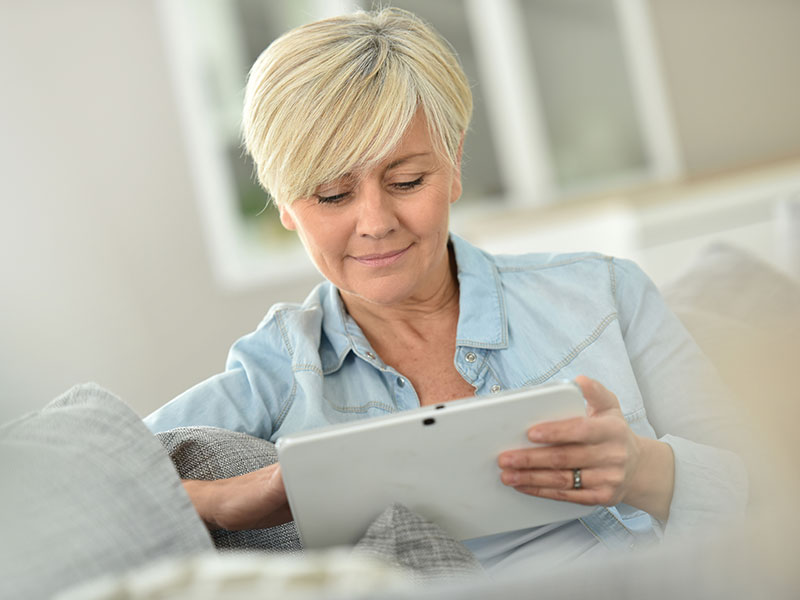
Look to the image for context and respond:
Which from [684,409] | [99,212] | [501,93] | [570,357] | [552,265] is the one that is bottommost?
[684,409]

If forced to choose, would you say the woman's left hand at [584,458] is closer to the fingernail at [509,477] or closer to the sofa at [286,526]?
the fingernail at [509,477]

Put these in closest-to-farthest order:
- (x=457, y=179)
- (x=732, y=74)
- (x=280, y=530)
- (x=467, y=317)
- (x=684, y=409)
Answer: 1. (x=280, y=530)
2. (x=684, y=409)
3. (x=467, y=317)
4. (x=457, y=179)
5. (x=732, y=74)

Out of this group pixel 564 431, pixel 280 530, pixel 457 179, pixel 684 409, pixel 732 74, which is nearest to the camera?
pixel 564 431

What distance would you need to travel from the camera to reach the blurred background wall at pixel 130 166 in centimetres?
499

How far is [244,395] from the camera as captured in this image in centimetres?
151

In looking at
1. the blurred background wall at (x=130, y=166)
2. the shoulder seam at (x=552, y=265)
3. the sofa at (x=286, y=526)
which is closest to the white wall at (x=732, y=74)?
the blurred background wall at (x=130, y=166)

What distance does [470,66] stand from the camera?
5.36 metres

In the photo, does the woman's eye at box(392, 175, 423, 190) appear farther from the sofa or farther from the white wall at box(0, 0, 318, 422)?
the white wall at box(0, 0, 318, 422)

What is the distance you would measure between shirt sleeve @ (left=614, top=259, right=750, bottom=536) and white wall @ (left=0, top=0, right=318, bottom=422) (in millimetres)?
3930

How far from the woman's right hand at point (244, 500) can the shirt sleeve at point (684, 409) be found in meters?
0.55

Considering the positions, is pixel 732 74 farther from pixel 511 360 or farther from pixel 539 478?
pixel 539 478

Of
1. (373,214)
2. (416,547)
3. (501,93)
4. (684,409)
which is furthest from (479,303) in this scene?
(501,93)

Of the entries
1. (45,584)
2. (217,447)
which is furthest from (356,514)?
(45,584)

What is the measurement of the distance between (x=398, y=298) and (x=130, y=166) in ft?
13.0
